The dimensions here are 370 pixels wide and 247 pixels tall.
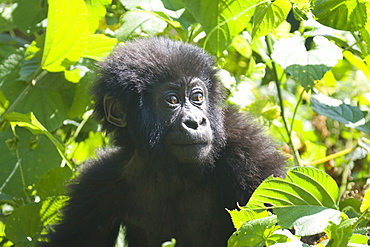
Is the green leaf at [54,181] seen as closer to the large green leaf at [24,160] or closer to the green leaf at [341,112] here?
the large green leaf at [24,160]

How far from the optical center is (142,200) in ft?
12.1

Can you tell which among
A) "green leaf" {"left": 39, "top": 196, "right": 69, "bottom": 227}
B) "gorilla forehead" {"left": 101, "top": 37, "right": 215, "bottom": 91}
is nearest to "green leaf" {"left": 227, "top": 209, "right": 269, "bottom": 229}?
"gorilla forehead" {"left": 101, "top": 37, "right": 215, "bottom": 91}

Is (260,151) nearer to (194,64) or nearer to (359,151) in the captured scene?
(194,64)

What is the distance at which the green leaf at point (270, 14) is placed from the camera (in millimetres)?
3242

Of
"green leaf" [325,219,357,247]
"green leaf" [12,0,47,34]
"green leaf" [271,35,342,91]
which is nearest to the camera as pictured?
"green leaf" [325,219,357,247]

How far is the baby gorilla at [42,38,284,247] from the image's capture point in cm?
337

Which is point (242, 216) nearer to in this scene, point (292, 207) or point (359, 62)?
point (292, 207)

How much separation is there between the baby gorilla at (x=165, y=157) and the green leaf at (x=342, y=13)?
29.4 inches

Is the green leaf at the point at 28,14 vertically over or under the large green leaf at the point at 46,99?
over

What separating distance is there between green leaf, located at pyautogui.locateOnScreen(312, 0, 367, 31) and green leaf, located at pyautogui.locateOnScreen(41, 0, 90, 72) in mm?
1292

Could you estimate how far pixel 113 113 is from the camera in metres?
3.52

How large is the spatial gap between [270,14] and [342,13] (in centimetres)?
37

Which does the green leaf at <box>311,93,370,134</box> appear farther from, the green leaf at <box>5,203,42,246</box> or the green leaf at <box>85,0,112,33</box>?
the green leaf at <box>5,203,42,246</box>

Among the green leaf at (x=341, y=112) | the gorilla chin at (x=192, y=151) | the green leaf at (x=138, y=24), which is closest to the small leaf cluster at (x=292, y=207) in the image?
the gorilla chin at (x=192, y=151)
